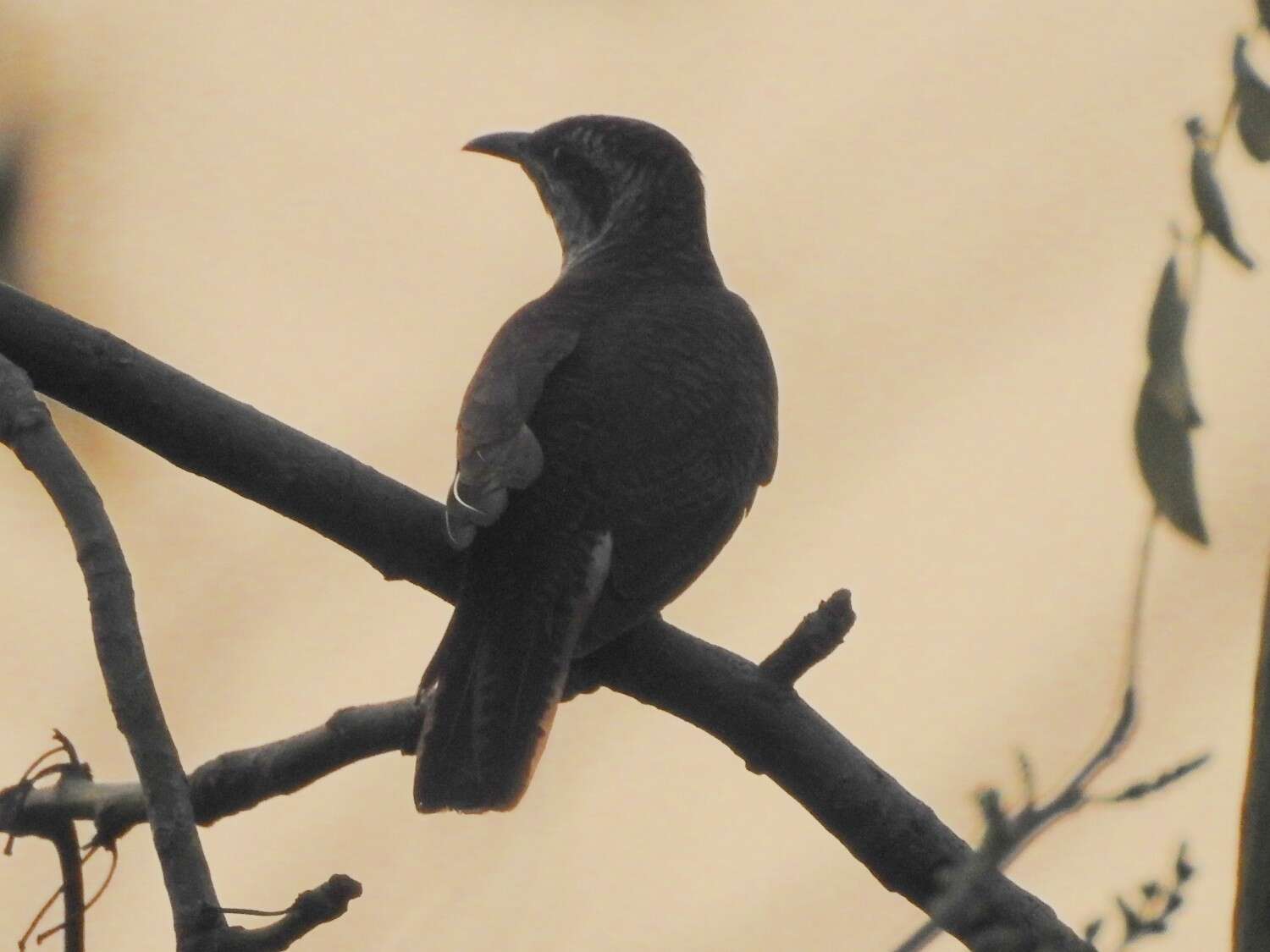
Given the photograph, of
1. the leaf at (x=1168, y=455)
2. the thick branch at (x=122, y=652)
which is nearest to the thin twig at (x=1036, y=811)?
the leaf at (x=1168, y=455)

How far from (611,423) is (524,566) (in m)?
0.55

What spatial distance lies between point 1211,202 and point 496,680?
2.24 metres

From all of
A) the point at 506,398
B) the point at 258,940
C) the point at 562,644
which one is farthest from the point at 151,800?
the point at 506,398

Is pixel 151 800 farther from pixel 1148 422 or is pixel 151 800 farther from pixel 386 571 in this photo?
pixel 1148 422

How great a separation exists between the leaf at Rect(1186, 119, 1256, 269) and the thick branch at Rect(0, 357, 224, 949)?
148 centimetres

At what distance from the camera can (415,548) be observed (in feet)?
Result: 10.6

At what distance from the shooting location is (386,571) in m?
3.21

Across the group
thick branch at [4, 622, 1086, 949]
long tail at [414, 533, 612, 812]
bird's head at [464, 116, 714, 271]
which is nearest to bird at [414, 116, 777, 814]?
long tail at [414, 533, 612, 812]

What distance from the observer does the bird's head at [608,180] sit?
5.96 metres

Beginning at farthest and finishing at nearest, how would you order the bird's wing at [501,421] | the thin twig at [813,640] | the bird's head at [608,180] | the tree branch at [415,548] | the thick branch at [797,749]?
the bird's head at [608,180] < the bird's wing at [501,421] < the thick branch at [797,749] < the thin twig at [813,640] < the tree branch at [415,548]

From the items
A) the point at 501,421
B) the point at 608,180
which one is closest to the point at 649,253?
the point at 608,180

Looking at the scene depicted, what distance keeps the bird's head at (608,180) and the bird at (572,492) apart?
70cm

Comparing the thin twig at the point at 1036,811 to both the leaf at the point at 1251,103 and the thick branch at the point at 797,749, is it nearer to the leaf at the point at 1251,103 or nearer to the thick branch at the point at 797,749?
the leaf at the point at 1251,103

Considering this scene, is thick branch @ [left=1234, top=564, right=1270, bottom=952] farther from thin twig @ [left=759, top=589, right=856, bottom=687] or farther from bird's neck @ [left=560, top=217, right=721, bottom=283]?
bird's neck @ [left=560, top=217, right=721, bottom=283]
